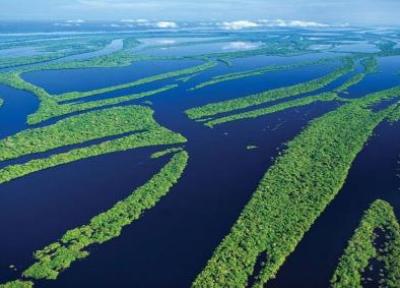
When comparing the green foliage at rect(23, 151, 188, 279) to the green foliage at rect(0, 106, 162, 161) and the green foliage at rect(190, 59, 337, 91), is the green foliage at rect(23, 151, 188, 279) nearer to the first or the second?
the green foliage at rect(0, 106, 162, 161)

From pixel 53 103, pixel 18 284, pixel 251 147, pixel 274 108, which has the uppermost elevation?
pixel 274 108

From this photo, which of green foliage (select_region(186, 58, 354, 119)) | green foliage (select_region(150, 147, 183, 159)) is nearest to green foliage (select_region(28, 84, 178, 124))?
green foliage (select_region(186, 58, 354, 119))

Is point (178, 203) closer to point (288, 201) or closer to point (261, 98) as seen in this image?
point (288, 201)

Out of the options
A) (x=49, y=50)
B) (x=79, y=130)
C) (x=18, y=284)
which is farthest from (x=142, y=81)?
(x=49, y=50)

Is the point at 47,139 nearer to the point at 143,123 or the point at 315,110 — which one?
the point at 143,123

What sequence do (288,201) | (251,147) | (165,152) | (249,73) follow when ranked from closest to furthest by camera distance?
(288,201)
(165,152)
(251,147)
(249,73)

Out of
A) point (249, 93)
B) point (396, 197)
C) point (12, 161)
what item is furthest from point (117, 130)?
point (396, 197)

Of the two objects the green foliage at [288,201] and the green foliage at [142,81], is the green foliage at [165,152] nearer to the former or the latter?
the green foliage at [288,201]
